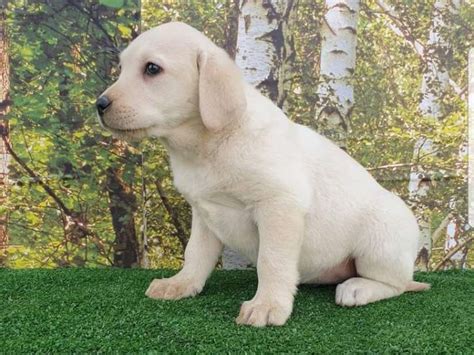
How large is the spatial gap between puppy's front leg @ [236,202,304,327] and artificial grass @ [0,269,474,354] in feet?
0.31

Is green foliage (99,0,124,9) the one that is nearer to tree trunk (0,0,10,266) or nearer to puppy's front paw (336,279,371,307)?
tree trunk (0,0,10,266)

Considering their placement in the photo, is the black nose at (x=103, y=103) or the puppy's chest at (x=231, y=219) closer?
the black nose at (x=103, y=103)

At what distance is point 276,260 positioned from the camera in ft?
7.30

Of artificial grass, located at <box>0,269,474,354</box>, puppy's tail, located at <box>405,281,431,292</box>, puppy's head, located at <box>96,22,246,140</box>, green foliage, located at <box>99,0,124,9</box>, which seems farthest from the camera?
green foliage, located at <box>99,0,124,9</box>

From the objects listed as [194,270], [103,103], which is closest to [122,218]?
[194,270]

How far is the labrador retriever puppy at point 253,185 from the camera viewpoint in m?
2.20

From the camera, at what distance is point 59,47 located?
12.6ft

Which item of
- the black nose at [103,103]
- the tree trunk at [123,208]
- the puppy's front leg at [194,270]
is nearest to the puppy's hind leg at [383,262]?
the puppy's front leg at [194,270]

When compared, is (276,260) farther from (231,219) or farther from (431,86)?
(431,86)

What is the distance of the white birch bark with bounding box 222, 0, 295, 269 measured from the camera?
374 centimetres

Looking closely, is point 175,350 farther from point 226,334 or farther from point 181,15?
point 181,15

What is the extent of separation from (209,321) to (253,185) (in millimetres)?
627

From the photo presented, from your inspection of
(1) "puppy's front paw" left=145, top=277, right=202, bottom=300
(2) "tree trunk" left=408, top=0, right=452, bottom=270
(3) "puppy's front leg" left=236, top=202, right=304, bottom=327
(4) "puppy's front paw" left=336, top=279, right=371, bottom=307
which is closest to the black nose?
(3) "puppy's front leg" left=236, top=202, right=304, bottom=327

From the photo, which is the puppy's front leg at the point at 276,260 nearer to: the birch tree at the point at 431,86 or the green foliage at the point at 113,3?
the birch tree at the point at 431,86
